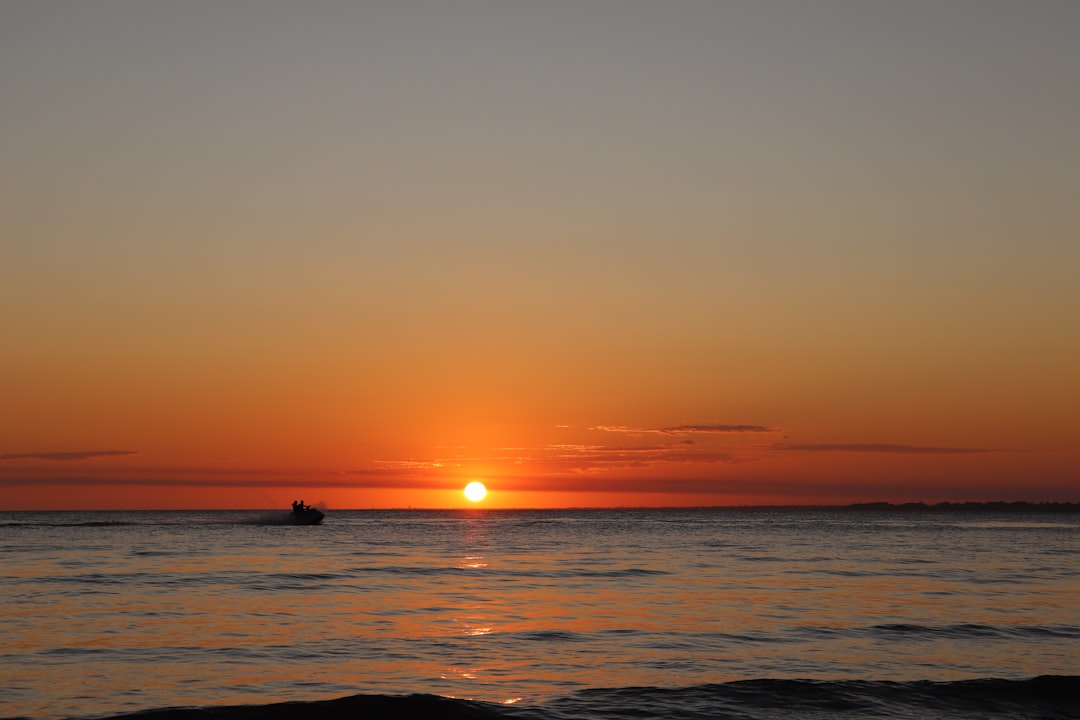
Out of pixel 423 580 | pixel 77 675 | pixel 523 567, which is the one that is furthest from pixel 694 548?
pixel 77 675

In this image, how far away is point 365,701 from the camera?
73.5 feet

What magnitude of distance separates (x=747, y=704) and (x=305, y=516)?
5292 inches

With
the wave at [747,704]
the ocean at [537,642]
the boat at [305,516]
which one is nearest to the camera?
the wave at [747,704]

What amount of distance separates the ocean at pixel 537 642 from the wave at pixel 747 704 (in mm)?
73

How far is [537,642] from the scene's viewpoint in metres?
31.2

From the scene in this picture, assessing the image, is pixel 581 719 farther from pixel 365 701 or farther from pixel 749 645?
pixel 749 645

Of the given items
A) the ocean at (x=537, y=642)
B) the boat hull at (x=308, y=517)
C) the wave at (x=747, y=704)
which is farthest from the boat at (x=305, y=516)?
the wave at (x=747, y=704)

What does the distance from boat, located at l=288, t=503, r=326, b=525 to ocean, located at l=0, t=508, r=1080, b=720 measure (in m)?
89.0

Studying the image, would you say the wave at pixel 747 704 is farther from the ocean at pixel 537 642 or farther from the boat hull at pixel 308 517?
the boat hull at pixel 308 517

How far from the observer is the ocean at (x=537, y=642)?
22969mm

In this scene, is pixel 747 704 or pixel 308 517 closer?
pixel 747 704

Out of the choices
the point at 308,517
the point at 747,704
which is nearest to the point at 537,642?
the point at 747,704

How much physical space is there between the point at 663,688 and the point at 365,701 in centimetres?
729

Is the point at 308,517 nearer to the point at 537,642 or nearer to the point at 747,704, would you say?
the point at 537,642
